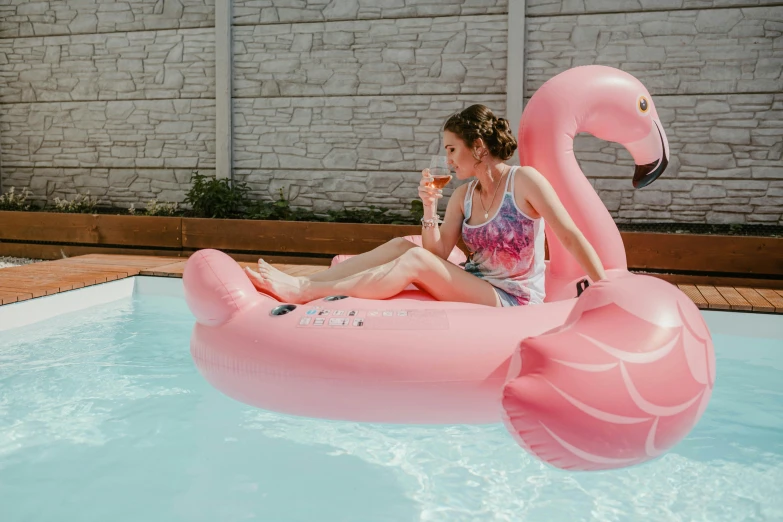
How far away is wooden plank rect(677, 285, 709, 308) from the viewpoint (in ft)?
12.2

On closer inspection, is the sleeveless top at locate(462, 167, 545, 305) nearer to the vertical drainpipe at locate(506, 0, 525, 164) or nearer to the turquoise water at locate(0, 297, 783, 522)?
the turquoise water at locate(0, 297, 783, 522)

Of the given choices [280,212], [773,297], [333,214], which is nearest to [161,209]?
[280,212]

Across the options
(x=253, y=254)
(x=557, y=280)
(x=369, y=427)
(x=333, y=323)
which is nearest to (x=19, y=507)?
(x=333, y=323)

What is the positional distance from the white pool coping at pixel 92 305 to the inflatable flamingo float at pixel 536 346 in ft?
4.76

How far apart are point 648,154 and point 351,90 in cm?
370

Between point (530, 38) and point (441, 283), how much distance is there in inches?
152

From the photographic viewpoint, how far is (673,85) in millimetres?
5188

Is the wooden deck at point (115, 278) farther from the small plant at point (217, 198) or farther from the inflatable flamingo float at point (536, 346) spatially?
the inflatable flamingo float at point (536, 346)

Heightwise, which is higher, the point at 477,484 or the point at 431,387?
the point at 431,387

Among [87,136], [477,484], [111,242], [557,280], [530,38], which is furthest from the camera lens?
[87,136]

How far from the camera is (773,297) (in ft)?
13.3

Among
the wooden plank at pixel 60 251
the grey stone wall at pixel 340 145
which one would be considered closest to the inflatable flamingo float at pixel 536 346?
the grey stone wall at pixel 340 145

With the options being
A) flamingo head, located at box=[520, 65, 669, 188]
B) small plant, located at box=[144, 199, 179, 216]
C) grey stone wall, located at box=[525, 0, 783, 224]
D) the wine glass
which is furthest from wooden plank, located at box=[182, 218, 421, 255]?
the wine glass

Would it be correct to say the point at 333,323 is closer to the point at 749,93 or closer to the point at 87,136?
the point at 749,93
